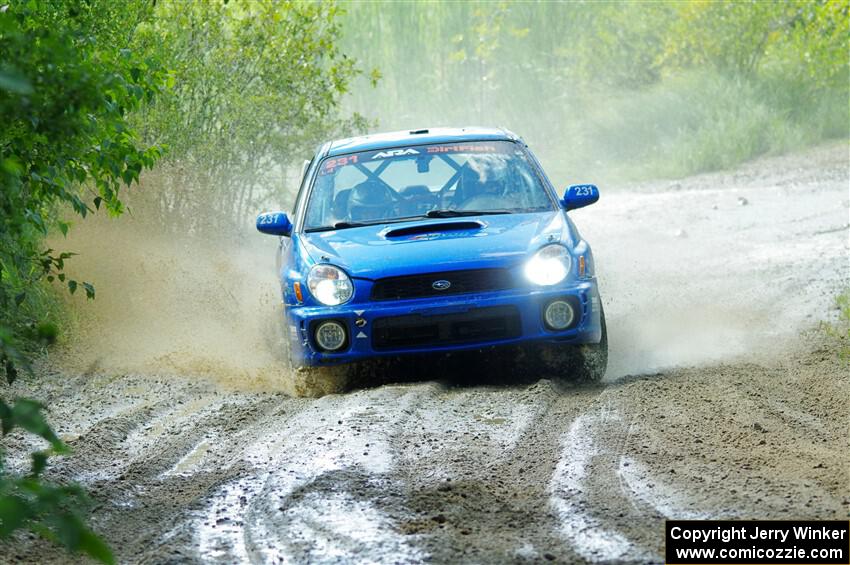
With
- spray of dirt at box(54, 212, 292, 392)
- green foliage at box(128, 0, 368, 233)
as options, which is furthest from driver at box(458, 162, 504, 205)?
green foliage at box(128, 0, 368, 233)

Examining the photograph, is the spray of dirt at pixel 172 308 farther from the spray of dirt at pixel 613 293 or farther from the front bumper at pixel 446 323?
the front bumper at pixel 446 323

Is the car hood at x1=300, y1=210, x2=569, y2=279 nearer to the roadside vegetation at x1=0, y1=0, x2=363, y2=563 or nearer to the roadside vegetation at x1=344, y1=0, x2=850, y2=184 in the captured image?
the roadside vegetation at x1=0, y1=0, x2=363, y2=563

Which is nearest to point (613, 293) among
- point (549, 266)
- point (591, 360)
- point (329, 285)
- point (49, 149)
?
point (591, 360)

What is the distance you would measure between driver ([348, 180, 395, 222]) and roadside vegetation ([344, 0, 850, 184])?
54.0 feet

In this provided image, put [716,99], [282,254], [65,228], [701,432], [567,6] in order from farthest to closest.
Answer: [567,6]
[716,99]
[282,254]
[65,228]
[701,432]

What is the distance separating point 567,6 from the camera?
33.7m

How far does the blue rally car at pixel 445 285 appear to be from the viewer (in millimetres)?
7973

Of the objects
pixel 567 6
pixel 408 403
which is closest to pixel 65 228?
pixel 408 403

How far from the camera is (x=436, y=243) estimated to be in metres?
8.23

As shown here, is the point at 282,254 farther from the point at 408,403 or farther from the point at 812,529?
the point at 812,529

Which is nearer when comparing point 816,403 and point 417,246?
point 816,403

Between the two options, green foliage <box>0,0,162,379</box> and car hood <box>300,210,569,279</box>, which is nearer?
green foliage <box>0,0,162,379</box>

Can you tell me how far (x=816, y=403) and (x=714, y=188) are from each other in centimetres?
1548

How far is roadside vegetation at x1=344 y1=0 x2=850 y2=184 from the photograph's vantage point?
26453mm
